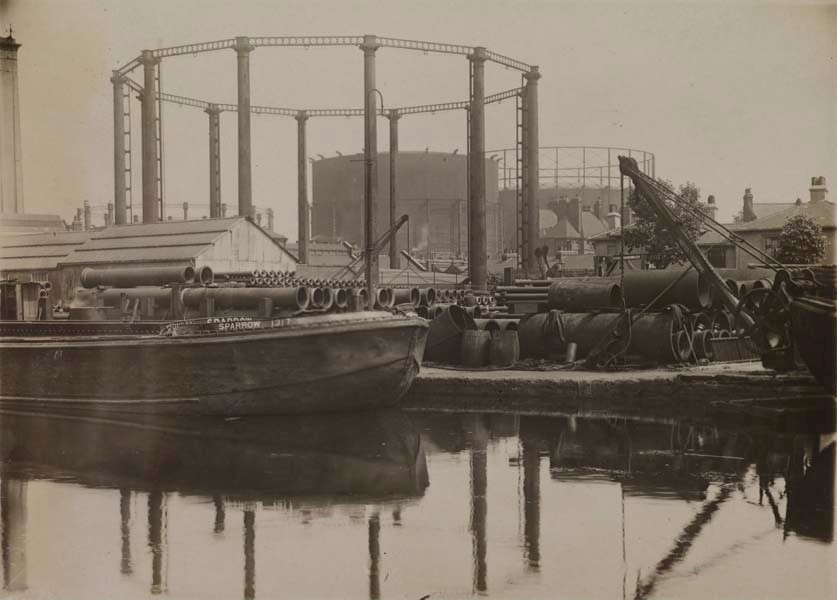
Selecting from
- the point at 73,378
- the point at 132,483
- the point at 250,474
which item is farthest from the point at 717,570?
the point at 73,378

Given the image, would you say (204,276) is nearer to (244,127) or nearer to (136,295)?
(136,295)

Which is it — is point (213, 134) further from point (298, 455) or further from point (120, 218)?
point (298, 455)

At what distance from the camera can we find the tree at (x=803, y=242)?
2823 centimetres

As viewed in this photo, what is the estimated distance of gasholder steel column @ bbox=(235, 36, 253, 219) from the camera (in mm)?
30034

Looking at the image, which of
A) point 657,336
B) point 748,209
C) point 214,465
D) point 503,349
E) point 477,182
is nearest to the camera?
point 214,465

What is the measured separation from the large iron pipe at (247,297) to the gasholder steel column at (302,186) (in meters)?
18.1

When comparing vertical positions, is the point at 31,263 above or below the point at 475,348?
above

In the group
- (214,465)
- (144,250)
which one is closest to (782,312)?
(214,465)

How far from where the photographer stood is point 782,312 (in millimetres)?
14078

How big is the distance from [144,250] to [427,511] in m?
21.6

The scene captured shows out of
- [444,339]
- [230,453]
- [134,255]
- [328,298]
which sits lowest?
[230,453]

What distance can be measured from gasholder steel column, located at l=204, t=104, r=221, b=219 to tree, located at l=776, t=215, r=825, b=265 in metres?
21.8

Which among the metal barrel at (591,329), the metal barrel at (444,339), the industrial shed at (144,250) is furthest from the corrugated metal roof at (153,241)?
the metal barrel at (591,329)

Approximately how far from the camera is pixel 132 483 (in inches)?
376
